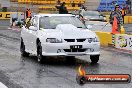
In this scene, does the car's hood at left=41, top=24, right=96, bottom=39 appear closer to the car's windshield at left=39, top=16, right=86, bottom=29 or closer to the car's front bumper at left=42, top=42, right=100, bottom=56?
the car's front bumper at left=42, top=42, right=100, bottom=56

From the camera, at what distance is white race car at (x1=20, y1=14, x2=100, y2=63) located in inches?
486

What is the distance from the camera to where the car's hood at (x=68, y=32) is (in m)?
12.4

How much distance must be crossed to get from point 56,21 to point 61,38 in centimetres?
135

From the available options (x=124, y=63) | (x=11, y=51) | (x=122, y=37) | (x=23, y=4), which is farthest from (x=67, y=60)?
(x=23, y=4)

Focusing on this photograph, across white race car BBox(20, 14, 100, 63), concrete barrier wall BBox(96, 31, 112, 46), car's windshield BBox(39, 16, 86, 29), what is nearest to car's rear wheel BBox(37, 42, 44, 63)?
white race car BBox(20, 14, 100, 63)

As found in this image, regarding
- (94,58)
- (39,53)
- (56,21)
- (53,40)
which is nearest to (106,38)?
(56,21)

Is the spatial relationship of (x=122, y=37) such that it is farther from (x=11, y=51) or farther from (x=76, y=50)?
(x=76, y=50)

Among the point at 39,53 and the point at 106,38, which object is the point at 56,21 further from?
the point at 106,38

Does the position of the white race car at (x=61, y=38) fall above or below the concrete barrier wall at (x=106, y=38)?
above

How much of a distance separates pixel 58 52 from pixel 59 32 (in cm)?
61

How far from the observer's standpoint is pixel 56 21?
13578mm

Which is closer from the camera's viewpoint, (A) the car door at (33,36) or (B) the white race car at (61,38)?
(B) the white race car at (61,38)

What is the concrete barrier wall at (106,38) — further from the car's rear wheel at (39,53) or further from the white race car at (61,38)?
the car's rear wheel at (39,53)

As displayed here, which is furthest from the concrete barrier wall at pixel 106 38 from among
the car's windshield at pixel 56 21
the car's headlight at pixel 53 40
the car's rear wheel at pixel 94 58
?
the car's headlight at pixel 53 40
